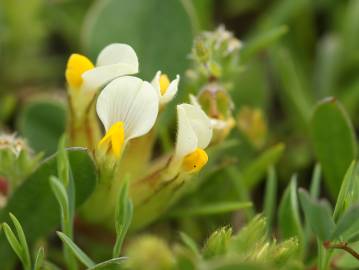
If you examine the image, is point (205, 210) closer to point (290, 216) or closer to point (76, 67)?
point (290, 216)

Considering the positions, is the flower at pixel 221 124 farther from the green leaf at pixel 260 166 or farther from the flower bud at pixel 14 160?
the flower bud at pixel 14 160

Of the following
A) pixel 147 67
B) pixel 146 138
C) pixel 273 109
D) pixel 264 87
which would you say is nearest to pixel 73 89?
pixel 146 138

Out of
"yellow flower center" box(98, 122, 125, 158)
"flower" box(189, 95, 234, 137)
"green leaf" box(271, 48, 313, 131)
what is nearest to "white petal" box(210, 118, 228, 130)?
"flower" box(189, 95, 234, 137)

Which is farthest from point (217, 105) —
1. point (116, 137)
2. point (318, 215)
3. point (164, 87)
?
point (318, 215)

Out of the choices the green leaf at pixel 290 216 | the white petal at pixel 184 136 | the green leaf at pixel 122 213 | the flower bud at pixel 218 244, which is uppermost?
the white petal at pixel 184 136

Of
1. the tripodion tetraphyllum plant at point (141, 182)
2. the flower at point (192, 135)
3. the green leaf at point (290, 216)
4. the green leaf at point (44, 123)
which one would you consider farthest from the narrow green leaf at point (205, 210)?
the green leaf at point (44, 123)

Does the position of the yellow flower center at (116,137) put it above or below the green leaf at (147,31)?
below
